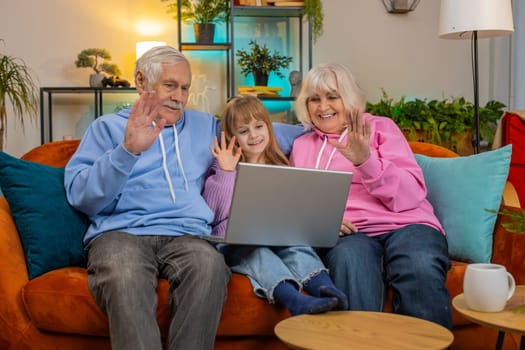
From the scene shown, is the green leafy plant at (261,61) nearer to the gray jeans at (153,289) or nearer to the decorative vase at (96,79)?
the decorative vase at (96,79)

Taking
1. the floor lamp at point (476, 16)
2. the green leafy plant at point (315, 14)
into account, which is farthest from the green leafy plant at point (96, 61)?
the floor lamp at point (476, 16)

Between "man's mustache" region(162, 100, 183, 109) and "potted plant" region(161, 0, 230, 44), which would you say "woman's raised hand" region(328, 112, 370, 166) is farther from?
"potted plant" region(161, 0, 230, 44)

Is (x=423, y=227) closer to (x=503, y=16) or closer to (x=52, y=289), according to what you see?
(x=52, y=289)

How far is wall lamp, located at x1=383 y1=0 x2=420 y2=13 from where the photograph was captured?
5.19 meters

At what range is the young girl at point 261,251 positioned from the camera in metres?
2.03

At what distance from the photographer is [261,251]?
2258 mm

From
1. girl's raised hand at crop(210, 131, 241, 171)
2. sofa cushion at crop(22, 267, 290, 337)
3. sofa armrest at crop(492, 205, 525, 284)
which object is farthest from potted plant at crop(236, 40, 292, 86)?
sofa cushion at crop(22, 267, 290, 337)

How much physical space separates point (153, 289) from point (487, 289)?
0.89m

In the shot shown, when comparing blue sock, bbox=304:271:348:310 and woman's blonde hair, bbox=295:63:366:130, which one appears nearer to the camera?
blue sock, bbox=304:271:348:310

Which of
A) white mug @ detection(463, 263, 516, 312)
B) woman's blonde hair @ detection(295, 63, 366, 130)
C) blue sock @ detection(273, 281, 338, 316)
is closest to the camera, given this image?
white mug @ detection(463, 263, 516, 312)

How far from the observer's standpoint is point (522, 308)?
5.86 feet

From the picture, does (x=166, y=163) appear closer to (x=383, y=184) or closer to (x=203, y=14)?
(x=383, y=184)

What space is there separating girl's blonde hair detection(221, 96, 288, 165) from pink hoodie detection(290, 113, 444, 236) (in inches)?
3.2

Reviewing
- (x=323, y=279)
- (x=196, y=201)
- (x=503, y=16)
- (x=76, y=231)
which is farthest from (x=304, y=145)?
(x=503, y=16)
